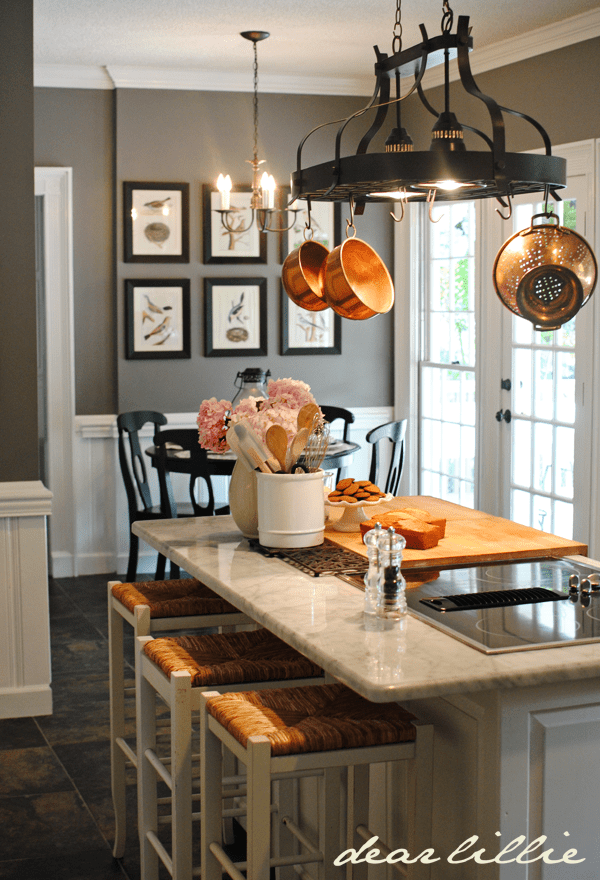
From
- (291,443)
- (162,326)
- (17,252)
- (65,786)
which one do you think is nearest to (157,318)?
(162,326)

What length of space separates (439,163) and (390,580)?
0.81m

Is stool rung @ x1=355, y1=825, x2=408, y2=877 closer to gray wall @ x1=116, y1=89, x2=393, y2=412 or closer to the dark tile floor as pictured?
the dark tile floor

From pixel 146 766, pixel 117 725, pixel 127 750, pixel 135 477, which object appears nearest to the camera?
pixel 146 766

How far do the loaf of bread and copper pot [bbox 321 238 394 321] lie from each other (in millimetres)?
565

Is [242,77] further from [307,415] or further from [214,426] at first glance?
[307,415]

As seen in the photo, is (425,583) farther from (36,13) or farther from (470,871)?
(36,13)

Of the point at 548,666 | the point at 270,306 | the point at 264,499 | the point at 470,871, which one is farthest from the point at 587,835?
the point at 270,306

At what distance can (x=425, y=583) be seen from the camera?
2.28 m

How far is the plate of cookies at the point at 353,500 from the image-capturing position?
2701 mm

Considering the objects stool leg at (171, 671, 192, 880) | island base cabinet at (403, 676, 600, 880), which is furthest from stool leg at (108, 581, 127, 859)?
island base cabinet at (403, 676, 600, 880)

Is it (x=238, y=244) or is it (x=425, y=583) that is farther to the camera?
(x=238, y=244)

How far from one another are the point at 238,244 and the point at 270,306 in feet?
1.37

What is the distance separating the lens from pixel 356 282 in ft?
7.57

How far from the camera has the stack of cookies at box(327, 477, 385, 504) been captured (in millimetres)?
2705
